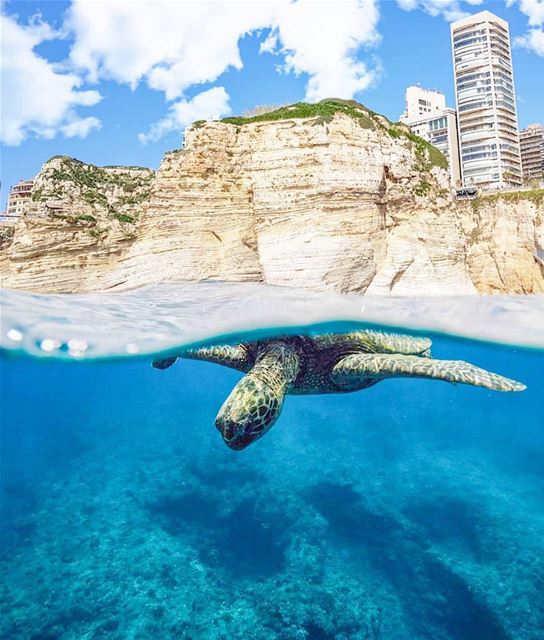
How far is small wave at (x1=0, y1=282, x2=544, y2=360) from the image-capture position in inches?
320

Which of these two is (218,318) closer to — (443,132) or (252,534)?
(252,534)

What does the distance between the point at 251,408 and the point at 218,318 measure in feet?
12.4

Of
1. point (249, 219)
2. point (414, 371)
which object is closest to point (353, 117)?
point (249, 219)

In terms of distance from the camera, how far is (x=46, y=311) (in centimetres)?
818

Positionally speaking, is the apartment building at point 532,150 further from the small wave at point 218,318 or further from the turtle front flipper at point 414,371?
the turtle front flipper at point 414,371

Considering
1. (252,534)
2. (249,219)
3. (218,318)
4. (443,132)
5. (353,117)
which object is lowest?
(252,534)

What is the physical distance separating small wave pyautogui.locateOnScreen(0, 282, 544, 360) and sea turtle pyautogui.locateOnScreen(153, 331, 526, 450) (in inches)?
22.4

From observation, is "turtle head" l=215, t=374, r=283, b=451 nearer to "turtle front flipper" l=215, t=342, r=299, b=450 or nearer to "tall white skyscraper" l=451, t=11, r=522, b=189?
"turtle front flipper" l=215, t=342, r=299, b=450

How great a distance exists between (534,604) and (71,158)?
22.5 m

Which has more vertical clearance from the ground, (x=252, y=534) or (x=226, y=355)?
(x=226, y=355)

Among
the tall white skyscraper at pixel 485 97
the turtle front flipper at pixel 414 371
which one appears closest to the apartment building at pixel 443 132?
the tall white skyscraper at pixel 485 97

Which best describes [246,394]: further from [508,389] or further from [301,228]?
[301,228]

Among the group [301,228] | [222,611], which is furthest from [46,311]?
[301,228]

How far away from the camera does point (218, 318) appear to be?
966 centimetres
